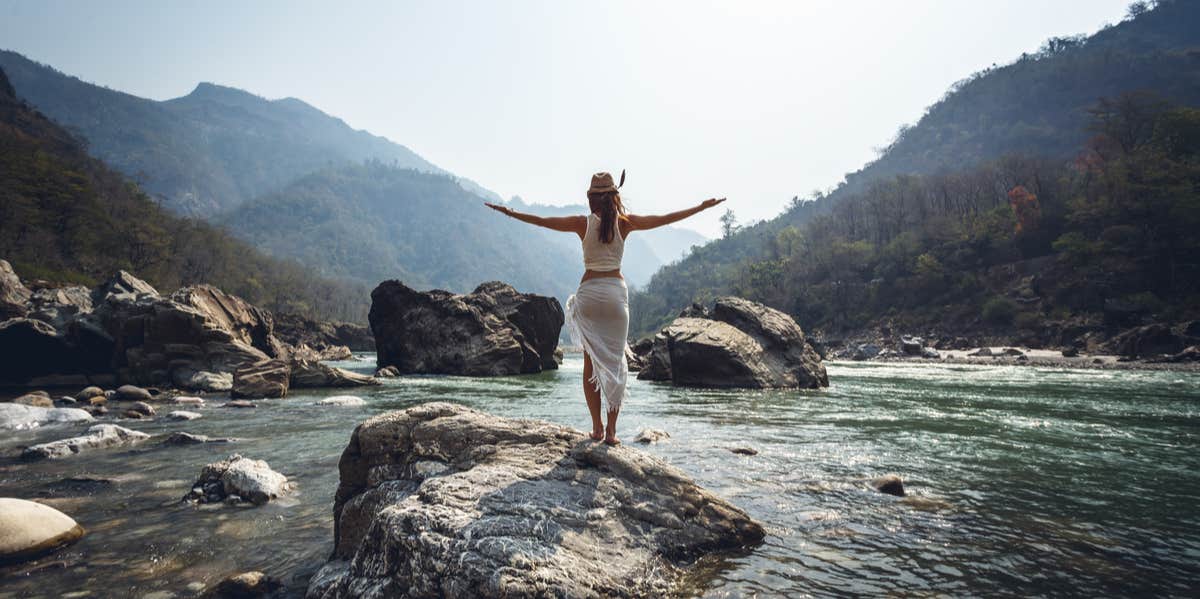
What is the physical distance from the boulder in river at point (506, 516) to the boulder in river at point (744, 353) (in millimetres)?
16386

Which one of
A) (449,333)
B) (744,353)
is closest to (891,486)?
(744,353)

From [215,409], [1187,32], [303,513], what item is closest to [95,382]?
[215,409]

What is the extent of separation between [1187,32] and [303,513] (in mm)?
267211

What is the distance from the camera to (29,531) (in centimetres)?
463

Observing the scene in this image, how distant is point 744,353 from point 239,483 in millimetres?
17805

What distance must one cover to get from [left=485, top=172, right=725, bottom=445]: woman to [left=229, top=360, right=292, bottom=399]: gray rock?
16600 millimetres

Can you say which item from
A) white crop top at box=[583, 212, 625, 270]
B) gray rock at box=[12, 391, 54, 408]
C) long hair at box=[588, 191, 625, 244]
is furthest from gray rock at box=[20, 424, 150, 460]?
long hair at box=[588, 191, 625, 244]

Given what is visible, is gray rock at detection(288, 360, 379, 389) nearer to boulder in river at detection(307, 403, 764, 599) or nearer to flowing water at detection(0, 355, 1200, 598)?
flowing water at detection(0, 355, 1200, 598)

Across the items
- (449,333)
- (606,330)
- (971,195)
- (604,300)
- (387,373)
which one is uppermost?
(971,195)

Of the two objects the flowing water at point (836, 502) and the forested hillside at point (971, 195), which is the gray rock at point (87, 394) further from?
the forested hillside at point (971, 195)

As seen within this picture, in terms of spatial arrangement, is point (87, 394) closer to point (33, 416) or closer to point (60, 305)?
point (33, 416)

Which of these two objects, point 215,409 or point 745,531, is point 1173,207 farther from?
point 215,409

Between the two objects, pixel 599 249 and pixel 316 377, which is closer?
pixel 599 249

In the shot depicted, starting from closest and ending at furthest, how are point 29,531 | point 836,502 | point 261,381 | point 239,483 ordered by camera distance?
point 29,531
point 836,502
point 239,483
point 261,381
